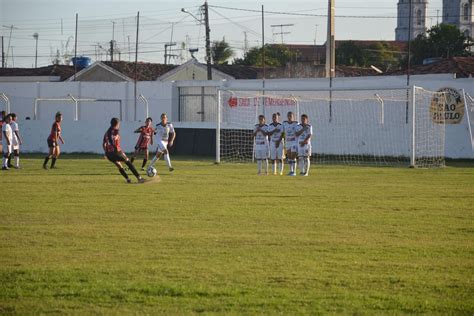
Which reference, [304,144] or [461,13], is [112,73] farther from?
[461,13]

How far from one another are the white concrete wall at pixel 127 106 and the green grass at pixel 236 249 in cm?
1543

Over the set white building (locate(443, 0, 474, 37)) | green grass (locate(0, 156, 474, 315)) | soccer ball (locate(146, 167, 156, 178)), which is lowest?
green grass (locate(0, 156, 474, 315))

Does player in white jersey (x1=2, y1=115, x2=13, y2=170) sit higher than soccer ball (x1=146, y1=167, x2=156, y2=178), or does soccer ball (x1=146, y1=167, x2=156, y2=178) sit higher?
player in white jersey (x1=2, y1=115, x2=13, y2=170)

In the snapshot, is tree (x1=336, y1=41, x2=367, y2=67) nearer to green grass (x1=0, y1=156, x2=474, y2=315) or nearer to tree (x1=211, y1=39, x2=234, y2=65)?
tree (x1=211, y1=39, x2=234, y2=65)

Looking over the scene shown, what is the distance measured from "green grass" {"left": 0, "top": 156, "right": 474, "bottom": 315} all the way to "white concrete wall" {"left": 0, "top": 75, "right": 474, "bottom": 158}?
15.4m

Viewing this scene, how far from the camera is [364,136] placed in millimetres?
38125

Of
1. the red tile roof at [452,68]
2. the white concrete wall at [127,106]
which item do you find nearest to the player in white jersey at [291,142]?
the white concrete wall at [127,106]

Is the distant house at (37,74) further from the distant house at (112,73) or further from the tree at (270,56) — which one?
the tree at (270,56)

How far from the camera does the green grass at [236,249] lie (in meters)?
8.91

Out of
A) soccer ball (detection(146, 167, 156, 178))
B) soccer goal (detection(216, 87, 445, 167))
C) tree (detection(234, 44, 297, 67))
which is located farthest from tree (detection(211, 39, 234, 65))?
soccer ball (detection(146, 167, 156, 178))

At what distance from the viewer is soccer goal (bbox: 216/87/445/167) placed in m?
35.5

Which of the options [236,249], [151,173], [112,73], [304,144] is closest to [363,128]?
[304,144]

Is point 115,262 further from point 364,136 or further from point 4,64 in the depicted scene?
point 4,64

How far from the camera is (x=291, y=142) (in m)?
28.7
